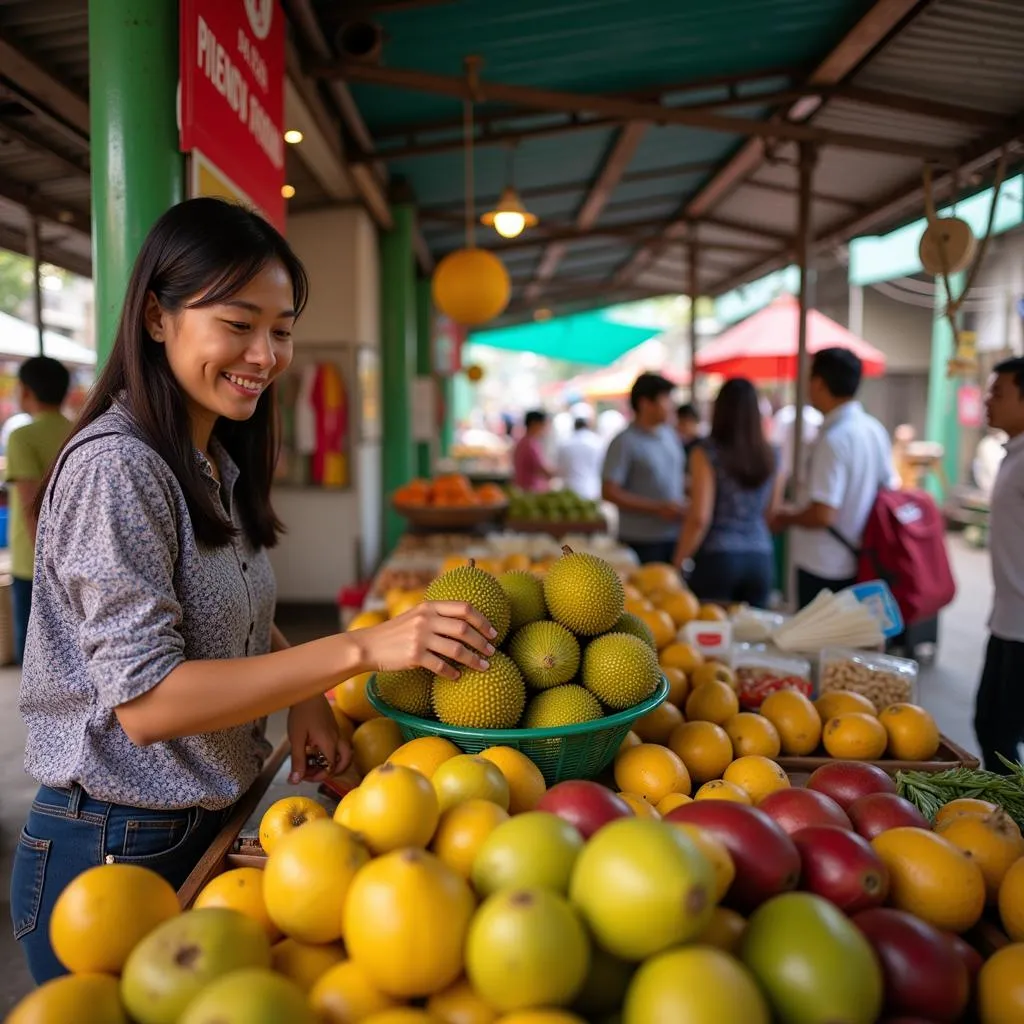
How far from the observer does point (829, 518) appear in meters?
4.39

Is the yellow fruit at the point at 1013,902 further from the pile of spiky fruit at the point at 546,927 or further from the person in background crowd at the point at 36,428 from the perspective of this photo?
the person in background crowd at the point at 36,428

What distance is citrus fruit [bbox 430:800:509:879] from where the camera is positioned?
43.8 inches

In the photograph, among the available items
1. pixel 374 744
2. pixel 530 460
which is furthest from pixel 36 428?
pixel 530 460

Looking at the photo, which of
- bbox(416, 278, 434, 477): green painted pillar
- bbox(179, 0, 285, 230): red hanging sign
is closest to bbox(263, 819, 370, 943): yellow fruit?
bbox(179, 0, 285, 230): red hanging sign

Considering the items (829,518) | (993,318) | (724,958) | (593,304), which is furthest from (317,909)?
(593,304)

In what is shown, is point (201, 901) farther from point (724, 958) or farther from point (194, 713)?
point (724, 958)

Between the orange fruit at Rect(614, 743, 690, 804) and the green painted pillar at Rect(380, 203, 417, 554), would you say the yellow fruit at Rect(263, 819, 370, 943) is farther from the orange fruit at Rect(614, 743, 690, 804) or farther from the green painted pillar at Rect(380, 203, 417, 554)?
the green painted pillar at Rect(380, 203, 417, 554)

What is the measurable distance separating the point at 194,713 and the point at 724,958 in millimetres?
801

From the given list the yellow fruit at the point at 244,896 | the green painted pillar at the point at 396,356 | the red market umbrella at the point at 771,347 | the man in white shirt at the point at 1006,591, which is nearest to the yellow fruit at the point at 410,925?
the yellow fruit at the point at 244,896

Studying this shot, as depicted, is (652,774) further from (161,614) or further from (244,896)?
(161,614)

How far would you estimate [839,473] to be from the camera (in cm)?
436

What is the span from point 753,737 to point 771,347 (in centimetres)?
815

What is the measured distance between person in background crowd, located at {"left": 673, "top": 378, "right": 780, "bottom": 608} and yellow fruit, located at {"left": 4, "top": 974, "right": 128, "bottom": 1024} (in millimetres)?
3907

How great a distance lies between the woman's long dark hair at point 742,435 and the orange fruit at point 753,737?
2.79 metres
